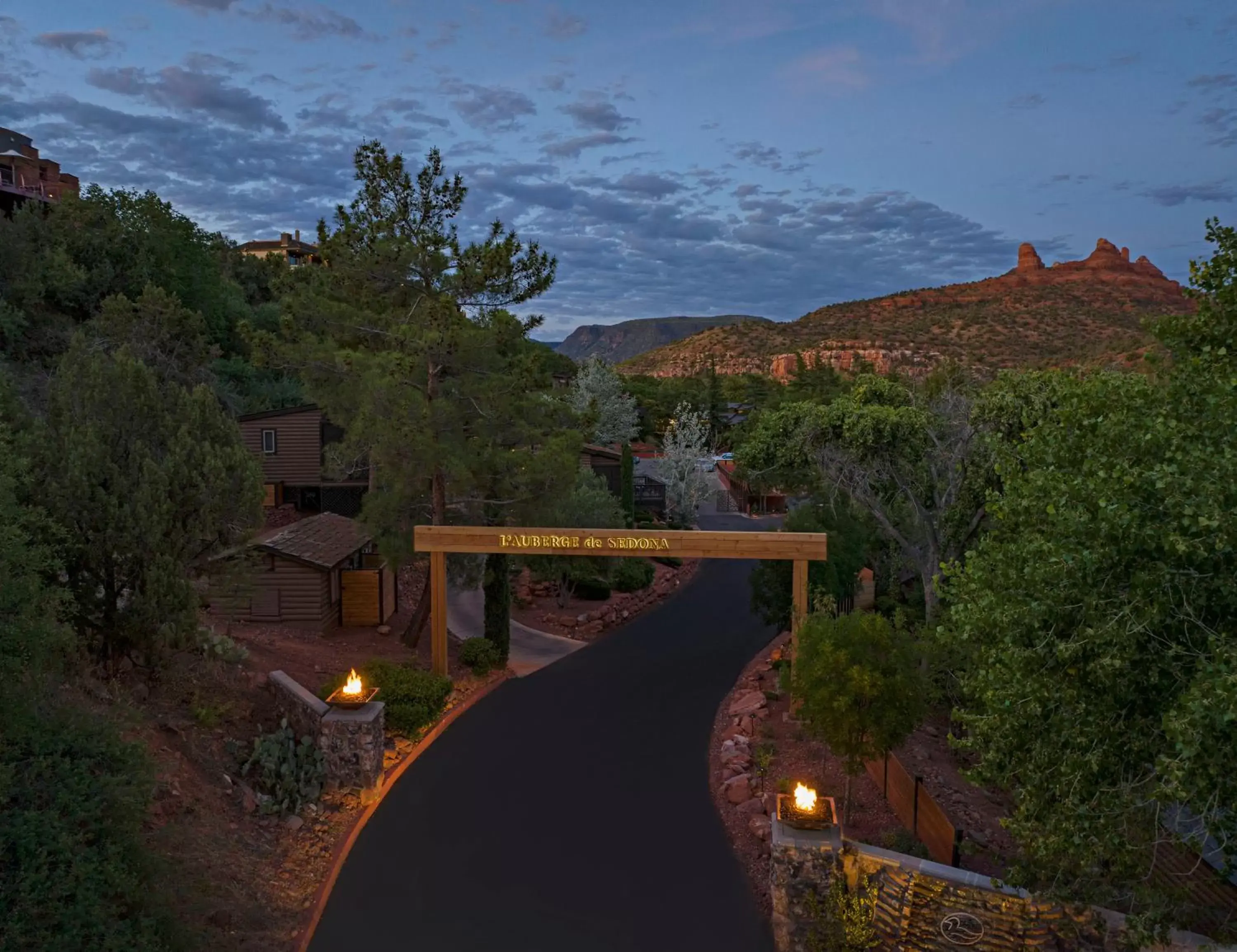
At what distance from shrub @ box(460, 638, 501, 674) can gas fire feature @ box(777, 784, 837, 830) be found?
10.5 m

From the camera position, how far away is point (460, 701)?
59.3 ft

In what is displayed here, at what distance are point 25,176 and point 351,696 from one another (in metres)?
63.7

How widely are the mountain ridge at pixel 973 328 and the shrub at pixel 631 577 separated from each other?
90.1 feet

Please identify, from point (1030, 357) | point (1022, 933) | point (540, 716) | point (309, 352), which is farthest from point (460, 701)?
point (1030, 357)

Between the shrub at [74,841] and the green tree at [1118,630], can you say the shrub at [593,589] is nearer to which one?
the shrub at [74,841]

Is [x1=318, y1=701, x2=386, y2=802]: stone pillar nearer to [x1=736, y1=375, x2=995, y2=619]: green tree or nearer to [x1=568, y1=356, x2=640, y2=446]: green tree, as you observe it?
[x1=736, y1=375, x2=995, y2=619]: green tree

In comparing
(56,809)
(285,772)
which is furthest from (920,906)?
(285,772)

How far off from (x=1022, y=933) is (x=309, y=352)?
18177 millimetres

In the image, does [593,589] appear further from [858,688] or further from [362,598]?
[858,688]

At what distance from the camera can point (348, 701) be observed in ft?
44.2

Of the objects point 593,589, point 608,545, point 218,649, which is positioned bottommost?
point 593,589

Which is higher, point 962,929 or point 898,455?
point 898,455

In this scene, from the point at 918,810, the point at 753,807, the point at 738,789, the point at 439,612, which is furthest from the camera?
the point at 439,612

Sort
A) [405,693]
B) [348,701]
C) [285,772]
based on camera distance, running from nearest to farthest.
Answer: [285,772] < [348,701] < [405,693]
